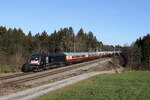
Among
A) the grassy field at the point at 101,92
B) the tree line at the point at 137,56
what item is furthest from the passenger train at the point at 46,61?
the tree line at the point at 137,56

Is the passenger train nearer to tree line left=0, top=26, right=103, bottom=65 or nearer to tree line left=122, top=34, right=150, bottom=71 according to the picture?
tree line left=0, top=26, right=103, bottom=65

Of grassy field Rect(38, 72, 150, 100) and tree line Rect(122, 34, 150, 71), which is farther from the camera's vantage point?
tree line Rect(122, 34, 150, 71)

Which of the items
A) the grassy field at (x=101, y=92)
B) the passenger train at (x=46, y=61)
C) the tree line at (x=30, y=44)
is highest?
the tree line at (x=30, y=44)

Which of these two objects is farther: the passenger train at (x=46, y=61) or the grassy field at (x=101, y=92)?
the passenger train at (x=46, y=61)

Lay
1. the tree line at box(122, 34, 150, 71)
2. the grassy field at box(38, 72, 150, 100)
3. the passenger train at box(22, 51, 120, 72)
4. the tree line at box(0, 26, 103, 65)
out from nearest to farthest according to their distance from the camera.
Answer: the grassy field at box(38, 72, 150, 100)
the passenger train at box(22, 51, 120, 72)
the tree line at box(0, 26, 103, 65)
the tree line at box(122, 34, 150, 71)

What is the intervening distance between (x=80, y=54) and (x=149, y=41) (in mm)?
63502

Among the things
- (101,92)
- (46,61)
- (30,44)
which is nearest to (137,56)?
(30,44)

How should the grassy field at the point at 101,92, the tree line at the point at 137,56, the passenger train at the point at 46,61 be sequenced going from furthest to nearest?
1. the tree line at the point at 137,56
2. the passenger train at the point at 46,61
3. the grassy field at the point at 101,92

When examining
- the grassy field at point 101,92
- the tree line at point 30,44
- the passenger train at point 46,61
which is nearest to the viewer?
the grassy field at point 101,92

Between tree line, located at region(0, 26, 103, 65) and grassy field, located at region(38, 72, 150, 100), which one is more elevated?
tree line, located at region(0, 26, 103, 65)

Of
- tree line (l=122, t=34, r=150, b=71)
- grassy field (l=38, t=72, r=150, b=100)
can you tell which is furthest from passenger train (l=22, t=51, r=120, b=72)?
tree line (l=122, t=34, r=150, b=71)

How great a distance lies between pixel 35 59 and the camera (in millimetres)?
35781

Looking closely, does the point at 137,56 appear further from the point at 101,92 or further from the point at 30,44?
the point at 101,92

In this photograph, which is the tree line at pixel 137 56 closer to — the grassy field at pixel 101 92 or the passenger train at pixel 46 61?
the passenger train at pixel 46 61
